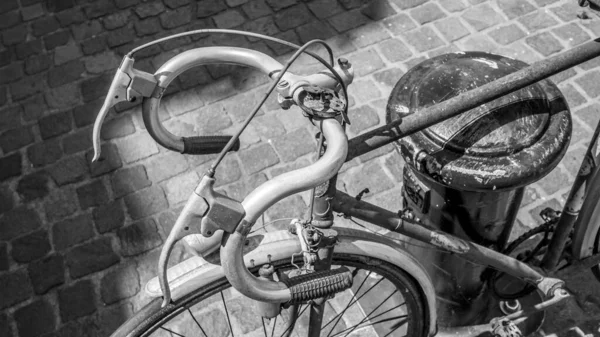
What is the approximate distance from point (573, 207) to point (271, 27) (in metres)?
2.98

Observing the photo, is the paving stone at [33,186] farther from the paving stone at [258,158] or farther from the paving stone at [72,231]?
the paving stone at [258,158]

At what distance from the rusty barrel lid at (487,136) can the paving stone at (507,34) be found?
8.07 ft

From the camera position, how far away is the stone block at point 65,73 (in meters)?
4.75

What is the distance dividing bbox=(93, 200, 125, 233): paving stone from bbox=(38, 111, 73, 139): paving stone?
0.81 m

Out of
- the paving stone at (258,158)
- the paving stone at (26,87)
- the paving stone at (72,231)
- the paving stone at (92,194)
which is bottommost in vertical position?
the paving stone at (258,158)

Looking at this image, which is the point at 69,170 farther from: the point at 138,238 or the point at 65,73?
the point at 65,73

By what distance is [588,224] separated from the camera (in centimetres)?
276

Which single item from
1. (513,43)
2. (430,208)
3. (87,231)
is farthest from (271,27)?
(430,208)

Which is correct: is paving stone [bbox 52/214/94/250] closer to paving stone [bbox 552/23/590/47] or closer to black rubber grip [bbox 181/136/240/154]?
black rubber grip [bbox 181/136/240/154]

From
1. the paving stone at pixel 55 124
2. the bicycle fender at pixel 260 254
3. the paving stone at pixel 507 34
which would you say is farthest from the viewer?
the paving stone at pixel 507 34

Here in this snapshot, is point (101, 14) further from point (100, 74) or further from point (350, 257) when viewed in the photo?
point (350, 257)

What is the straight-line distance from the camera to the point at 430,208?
260 cm

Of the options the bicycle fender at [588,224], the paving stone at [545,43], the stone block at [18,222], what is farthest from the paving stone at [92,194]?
the paving stone at [545,43]

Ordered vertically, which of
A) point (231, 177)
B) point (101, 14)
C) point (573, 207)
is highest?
point (101, 14)
